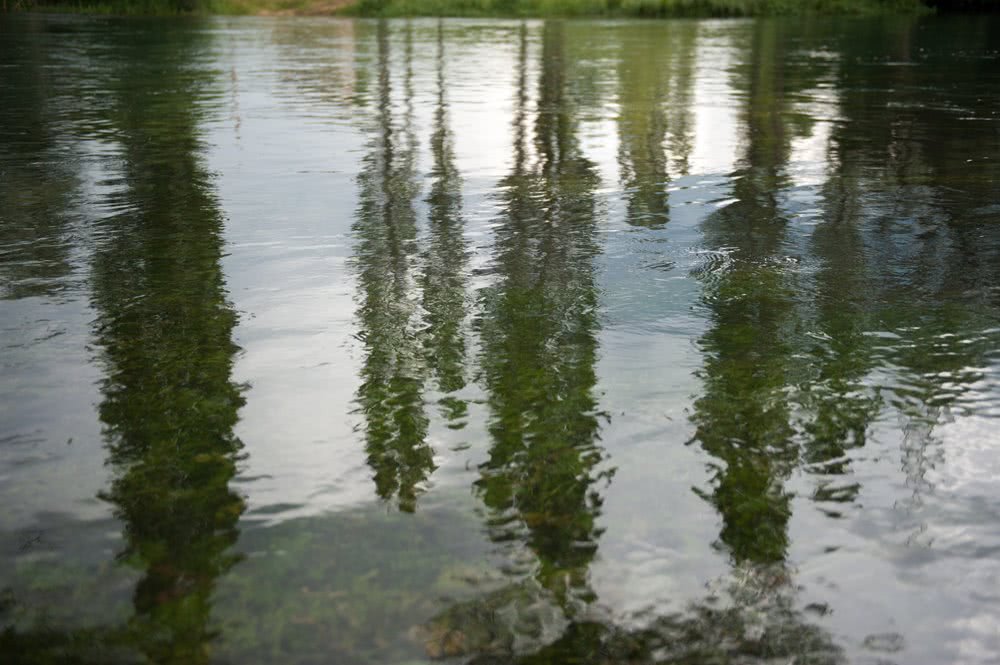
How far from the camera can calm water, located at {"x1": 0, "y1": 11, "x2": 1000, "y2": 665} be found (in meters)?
2.85

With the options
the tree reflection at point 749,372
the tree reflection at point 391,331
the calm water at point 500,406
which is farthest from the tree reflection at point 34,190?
the tree reflection at point 749,372

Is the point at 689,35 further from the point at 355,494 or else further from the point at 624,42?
the point at 355,494

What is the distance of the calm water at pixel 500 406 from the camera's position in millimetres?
2852

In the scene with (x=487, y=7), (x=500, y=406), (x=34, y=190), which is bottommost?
(x=500, y=406)

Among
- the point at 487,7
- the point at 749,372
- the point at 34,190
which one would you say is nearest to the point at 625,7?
the point at 487,7

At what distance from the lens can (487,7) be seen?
4825 cm

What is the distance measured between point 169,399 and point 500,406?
122 centimetres

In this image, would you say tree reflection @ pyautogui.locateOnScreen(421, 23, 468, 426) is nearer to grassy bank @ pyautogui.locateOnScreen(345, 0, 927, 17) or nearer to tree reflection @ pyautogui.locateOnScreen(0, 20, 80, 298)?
tree reflection @ pyautogui.locateOnScreen(0, 20, 80, 298)

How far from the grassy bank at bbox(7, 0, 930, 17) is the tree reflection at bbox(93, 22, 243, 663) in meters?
39.5

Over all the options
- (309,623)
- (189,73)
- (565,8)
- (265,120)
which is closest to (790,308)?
(309,623)

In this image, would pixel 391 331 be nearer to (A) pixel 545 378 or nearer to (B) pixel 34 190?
(A) pixel 545 378

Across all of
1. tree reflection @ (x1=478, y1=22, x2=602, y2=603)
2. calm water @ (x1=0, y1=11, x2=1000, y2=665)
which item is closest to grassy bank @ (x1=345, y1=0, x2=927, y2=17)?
calm water @ (x1=0, y1=11, x2=1000, y2=665)

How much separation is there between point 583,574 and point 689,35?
Answer: 29.6 meters

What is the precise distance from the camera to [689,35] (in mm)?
30875
